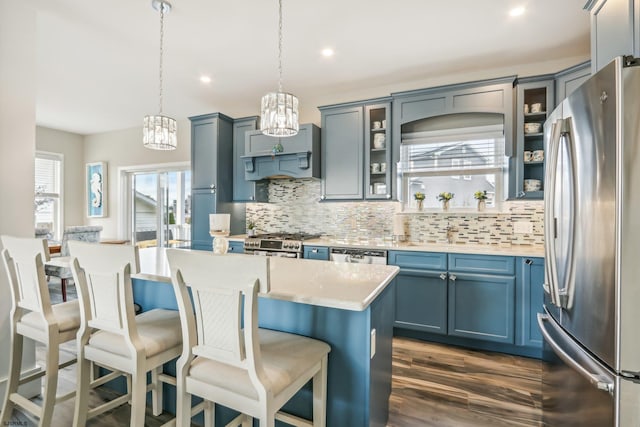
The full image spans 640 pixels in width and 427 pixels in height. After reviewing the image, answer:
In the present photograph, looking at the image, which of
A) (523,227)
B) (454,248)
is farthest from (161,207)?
(523,227)

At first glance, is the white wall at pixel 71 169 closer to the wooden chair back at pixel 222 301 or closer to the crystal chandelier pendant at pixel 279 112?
the crystal chandelier pendant at pixel 279 112

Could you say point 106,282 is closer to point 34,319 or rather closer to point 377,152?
point 34,319

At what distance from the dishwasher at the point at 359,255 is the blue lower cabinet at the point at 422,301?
0.25 m

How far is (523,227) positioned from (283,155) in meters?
2.78

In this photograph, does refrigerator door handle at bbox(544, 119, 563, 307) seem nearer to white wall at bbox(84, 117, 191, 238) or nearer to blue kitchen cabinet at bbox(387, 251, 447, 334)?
blue kitchen cabinet at bbox(387, 251, 447, 334)

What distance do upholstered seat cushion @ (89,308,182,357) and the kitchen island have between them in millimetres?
248

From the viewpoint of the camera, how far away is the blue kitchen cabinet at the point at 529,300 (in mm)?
2629

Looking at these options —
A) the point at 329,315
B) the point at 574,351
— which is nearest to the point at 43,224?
the point at 329,315

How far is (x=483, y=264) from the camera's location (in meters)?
2.80

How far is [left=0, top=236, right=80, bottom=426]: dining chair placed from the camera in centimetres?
160

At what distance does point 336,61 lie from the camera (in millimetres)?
3129

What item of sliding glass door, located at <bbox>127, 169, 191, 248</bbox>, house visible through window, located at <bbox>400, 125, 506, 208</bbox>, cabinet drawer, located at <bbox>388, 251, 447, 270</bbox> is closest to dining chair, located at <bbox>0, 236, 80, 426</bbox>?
cabinet drawer, located at <bbox>388, 251, 447, 270</bbox>

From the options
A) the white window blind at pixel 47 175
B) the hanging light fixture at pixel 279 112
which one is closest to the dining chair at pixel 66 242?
the white window blind at pixel 47 175

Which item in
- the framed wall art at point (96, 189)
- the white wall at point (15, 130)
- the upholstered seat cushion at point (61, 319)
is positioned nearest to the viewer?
the upholstered seat cushion at point (61, 319)
